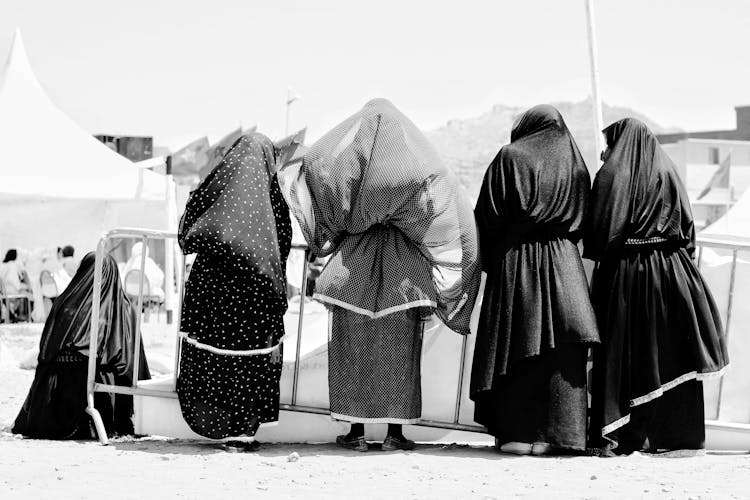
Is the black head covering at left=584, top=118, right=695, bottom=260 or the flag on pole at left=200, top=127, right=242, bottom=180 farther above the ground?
the flag on pole at left=200, top=127, right=242, bottom=180

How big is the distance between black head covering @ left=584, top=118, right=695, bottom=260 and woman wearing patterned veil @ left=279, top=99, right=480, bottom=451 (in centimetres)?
59

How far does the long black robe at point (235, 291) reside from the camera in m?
5.20

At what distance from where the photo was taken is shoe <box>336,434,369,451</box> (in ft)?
17.3

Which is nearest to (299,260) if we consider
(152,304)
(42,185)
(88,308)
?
(152,304)

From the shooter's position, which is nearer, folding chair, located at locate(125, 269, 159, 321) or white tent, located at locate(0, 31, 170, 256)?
white tent, located at locate(0, 31, 170, 256)

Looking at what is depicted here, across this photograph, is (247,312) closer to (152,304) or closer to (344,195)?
(344,195)

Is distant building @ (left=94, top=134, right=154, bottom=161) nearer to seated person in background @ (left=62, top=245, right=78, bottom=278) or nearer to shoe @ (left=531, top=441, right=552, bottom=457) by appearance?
seated person in background @ (left=62, top=245, right=78, bottom=278)

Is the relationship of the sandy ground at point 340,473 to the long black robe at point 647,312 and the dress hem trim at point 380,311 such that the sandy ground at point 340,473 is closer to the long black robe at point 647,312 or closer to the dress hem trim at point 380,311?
the long black robe at point 647,312

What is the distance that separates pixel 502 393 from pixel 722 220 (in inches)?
399

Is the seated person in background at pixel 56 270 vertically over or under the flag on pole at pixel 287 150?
over

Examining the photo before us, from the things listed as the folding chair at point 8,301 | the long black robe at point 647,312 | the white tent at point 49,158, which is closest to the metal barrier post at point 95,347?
the long black robe at point 647,312

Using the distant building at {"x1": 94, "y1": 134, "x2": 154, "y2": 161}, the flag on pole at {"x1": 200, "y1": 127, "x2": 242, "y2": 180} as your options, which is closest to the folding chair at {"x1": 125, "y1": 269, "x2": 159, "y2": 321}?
the flag on pole at {"x1": 200, "y1": 127, "x2": 242, "y2": 180}

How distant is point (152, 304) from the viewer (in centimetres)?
1791

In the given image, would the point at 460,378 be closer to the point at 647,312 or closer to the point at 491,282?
the point at 491,282
